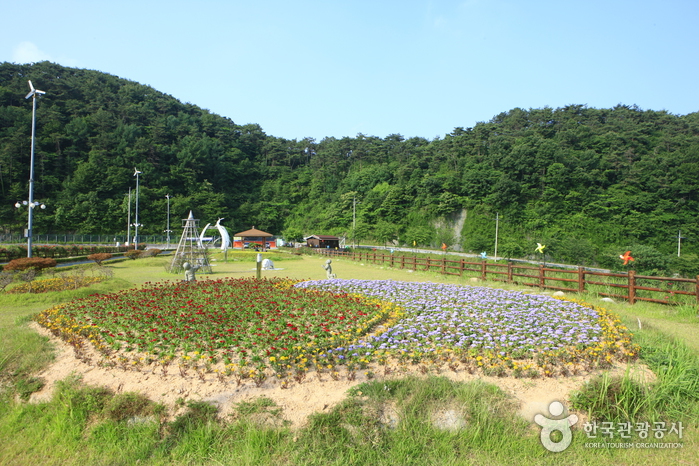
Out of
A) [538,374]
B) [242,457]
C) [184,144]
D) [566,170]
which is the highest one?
[184,144]

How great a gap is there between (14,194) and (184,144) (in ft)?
96.9

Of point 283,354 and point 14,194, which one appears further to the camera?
point 14,194

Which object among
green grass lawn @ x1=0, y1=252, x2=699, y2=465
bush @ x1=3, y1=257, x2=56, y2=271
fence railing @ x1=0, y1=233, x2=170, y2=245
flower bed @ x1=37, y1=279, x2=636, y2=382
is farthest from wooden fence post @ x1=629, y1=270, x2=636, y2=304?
fence railing @ x1=0, y1=233, x2=170, y2=245

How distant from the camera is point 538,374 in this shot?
15.5ft

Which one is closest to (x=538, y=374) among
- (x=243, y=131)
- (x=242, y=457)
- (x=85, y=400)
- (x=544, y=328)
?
(x=544, y=328)

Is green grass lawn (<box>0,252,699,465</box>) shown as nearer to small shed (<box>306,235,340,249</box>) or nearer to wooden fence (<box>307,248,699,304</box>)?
wooden fence (<box>307,248,699,304</box>)

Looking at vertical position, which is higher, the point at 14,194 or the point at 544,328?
the point at 14,194

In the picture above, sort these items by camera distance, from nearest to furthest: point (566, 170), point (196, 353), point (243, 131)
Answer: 1. point (196, 353)
2. point (566, 170)
3. point (243, 131)

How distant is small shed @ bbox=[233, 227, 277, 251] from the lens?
49162 mm

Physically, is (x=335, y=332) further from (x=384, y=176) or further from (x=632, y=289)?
(x=384, y=176)

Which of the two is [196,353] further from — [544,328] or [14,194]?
[14,194]

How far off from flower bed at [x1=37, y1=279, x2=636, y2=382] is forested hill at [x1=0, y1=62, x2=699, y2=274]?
37.5 metres

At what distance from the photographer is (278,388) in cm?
432

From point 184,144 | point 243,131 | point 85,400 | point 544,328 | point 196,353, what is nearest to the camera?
point 85,400
